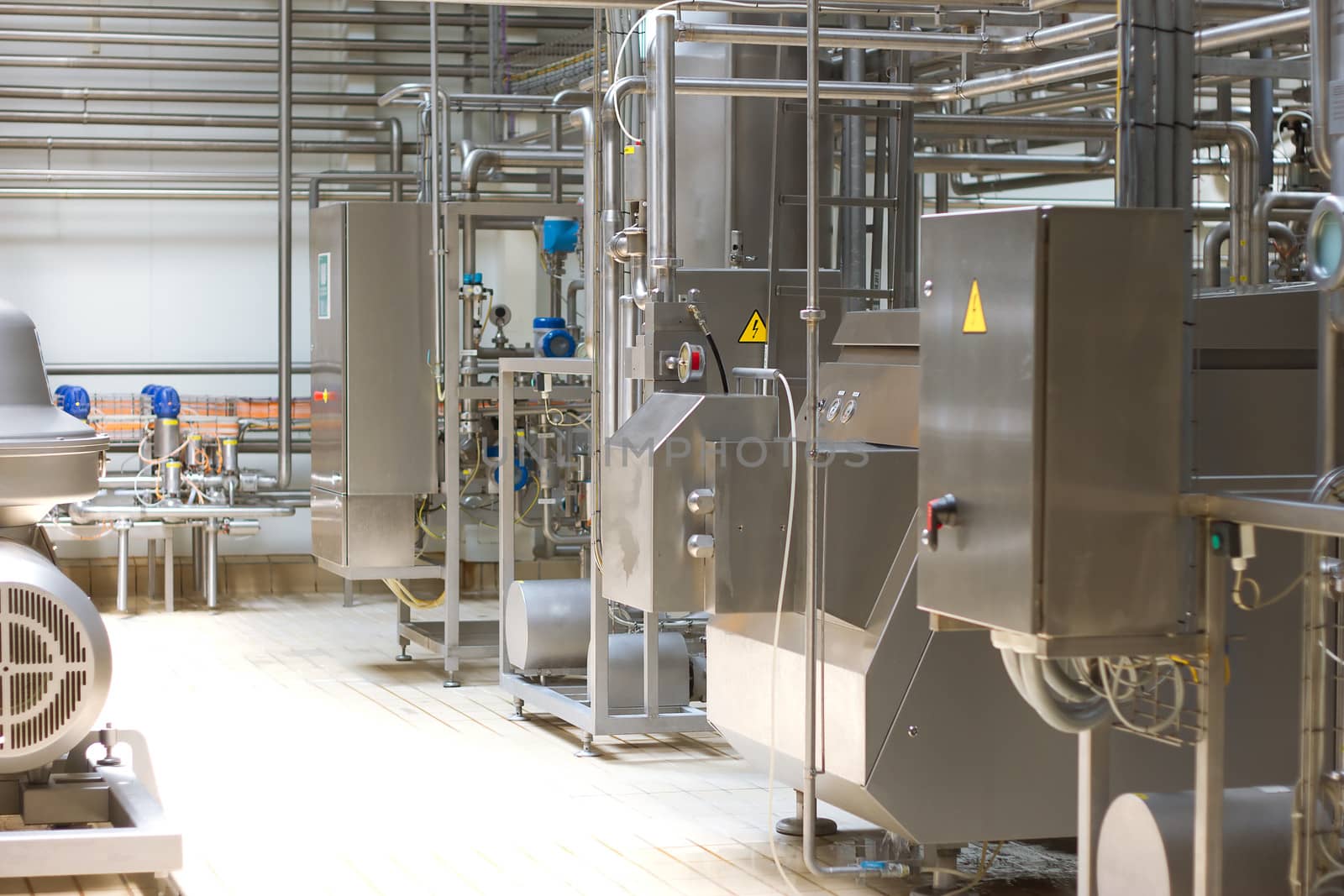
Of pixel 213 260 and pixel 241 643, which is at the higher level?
pixel 213 260

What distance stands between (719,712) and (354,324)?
2996 millimetres

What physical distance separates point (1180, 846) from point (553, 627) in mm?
3064

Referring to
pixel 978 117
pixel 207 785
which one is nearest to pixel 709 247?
pixel 978 117

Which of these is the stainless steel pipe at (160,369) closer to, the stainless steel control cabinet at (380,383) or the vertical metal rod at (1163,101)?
the stainless steel control cabinet at (380,383)

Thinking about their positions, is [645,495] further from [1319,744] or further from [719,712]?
[1319,744]

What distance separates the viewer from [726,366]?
480cm

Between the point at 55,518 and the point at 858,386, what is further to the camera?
the point at 55,518

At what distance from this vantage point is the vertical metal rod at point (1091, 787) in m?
2.79

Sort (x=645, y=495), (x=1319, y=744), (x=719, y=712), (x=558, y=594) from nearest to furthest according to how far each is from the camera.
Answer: (x=1319, y=744) < (x=645, y=495) < (x=719, y=712) < (x=558, y=594)

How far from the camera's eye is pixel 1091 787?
Result: 9.21 feet

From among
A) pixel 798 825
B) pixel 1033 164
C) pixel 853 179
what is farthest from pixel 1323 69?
pixel 1033 164

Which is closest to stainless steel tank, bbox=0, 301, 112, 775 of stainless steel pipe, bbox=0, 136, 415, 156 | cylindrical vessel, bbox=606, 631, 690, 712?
cylindrical vessel, bbox=606, 631, 690, 712

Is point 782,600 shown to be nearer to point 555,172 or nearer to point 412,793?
point 412,793

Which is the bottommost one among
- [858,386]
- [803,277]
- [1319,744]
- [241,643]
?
[241,643]
